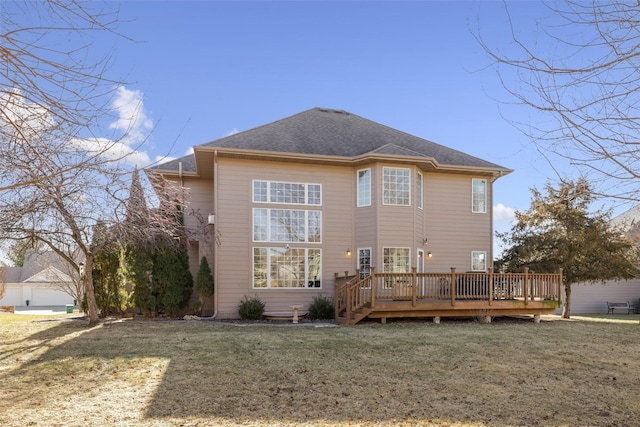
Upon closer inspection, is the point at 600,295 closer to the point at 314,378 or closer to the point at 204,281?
the point at 204,281

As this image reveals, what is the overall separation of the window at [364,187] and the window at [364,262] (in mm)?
1615

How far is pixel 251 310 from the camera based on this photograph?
13.6m

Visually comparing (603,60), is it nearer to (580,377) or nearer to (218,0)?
(580,377)

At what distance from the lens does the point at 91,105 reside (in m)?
3.34

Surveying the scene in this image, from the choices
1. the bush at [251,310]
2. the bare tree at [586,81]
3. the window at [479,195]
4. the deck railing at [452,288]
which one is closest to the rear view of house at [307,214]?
the deck railing at [452,288]

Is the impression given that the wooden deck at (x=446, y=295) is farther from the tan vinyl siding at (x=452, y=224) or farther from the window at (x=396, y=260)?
the tan vinyl siding at (x=452, y=224)

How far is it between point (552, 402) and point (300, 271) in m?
9.79

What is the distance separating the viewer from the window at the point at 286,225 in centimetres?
1445

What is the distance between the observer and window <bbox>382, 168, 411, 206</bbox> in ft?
47.8

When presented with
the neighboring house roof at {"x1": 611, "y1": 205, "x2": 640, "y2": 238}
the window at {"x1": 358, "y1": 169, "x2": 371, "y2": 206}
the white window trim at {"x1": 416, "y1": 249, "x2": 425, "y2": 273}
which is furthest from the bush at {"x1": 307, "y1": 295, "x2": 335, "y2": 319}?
the neighboring house roof at {"x1": 611, "y1": 205, "x2": 640, "y2": 238}

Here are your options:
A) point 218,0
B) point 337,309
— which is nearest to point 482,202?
point 337,309

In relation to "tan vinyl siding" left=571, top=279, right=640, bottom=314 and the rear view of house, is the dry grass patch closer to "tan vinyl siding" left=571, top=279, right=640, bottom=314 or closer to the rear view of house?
the rear view of house

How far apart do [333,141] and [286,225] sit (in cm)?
355

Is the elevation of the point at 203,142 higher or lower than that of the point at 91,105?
higher
